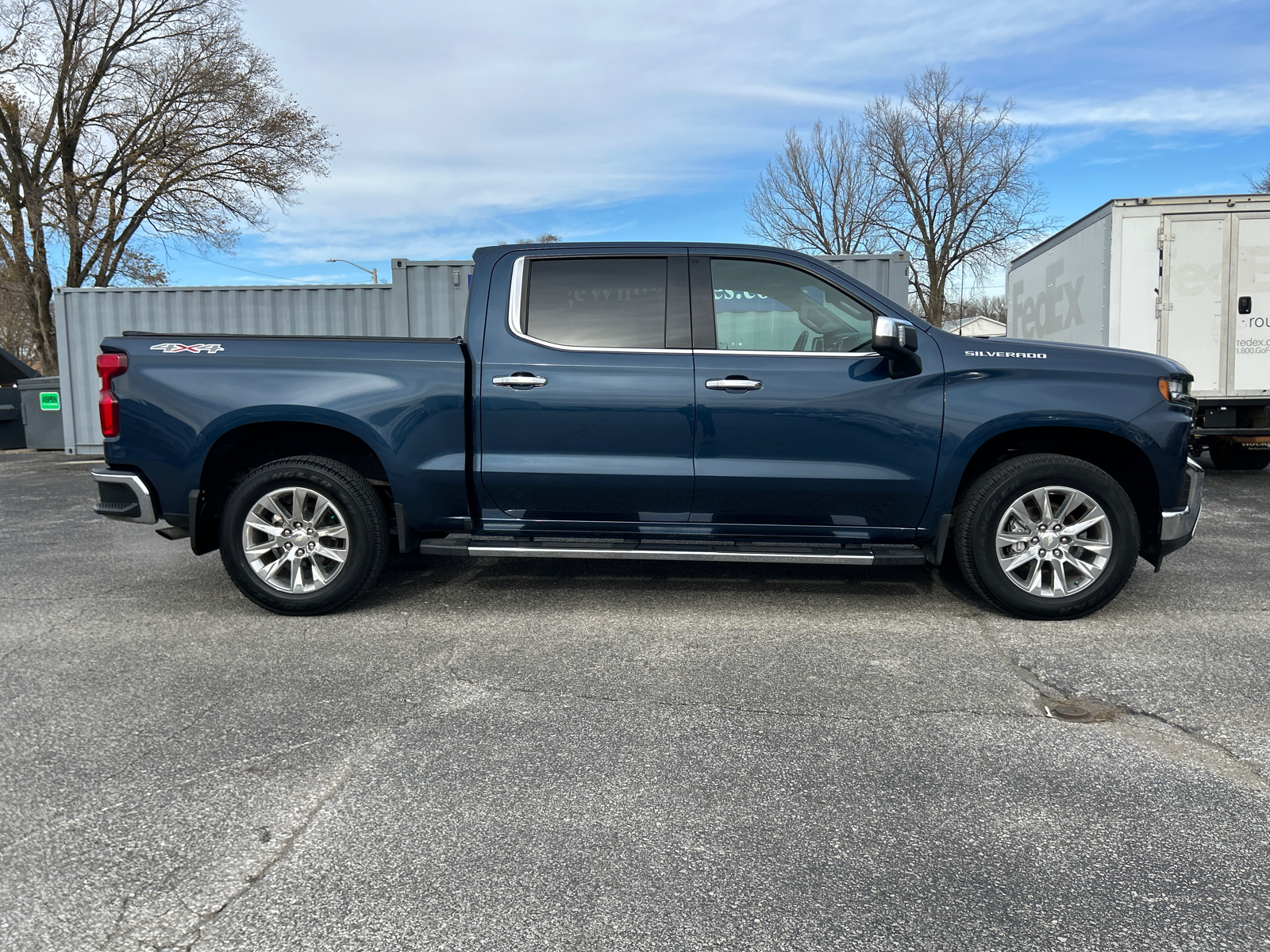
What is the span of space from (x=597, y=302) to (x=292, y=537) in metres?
2.06

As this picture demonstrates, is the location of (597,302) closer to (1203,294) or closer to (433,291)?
(1203,294)

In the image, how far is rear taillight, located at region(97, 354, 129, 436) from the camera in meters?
4.71

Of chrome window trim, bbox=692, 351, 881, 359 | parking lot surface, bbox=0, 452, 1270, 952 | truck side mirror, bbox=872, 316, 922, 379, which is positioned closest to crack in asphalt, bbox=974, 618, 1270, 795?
parking lot surface, bbox=0, 452, 1270, 952

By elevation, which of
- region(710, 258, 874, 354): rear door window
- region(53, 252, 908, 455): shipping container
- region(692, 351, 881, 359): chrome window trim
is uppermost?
region(53, 252, 908, 455): shipping container

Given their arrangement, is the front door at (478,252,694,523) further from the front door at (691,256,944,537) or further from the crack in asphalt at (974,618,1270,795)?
the crack in asphalt at (974,618,1270,795)

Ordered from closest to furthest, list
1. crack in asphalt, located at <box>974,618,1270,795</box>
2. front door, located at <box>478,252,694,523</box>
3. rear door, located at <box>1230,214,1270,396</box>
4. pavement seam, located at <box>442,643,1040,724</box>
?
crack in asphalt, located at <box>974,618,1270,795</box> < pavement seam, located at <box>442,643,1040,724</box> < front door, located at <box>478,252,694,523</box> < rear door, located at <box>1230,214,1270,396</box>

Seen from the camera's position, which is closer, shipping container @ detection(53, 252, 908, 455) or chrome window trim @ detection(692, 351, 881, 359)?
chrome window trim @ detection(692, 351, 881, 359)

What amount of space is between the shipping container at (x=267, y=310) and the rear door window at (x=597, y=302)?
7601 millimetres

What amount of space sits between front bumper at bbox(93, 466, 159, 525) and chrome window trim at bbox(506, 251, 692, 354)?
2134mm

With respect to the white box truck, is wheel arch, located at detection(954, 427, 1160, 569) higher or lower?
lower

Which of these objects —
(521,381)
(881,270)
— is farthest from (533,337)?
(881,270)

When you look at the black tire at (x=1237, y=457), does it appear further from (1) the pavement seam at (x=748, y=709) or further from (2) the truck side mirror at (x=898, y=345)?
(1) the pavement seam at (x=748, y=709)

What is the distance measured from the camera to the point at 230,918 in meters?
2.15

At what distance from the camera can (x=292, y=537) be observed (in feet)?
15.6
